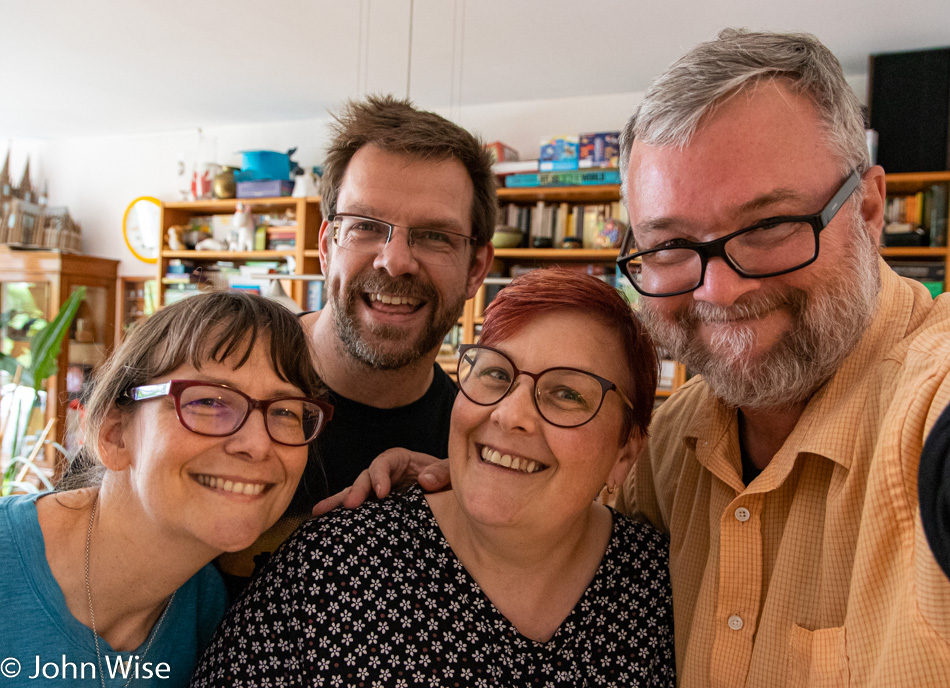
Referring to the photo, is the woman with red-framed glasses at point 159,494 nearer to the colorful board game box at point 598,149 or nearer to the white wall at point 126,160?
the colorful board game box at point 598,149

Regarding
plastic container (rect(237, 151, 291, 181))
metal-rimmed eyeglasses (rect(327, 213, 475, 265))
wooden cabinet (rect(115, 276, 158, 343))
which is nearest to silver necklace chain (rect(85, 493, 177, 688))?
metal-rimmed eyeglasses (rect(327, 213, 475, 265))

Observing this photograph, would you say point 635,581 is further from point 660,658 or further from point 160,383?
point 160,383

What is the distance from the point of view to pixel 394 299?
6.25 feet

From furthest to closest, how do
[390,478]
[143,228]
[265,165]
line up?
[143,228], [265,165], [390,478]

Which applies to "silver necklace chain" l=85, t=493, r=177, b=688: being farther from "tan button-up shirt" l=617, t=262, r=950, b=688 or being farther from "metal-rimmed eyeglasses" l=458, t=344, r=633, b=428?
"tan button-up shirt" l=617, t=262, r=950, b=688

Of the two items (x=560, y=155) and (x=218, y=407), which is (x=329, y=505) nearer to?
(x=218, y=407)

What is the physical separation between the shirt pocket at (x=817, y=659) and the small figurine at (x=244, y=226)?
19.8ft

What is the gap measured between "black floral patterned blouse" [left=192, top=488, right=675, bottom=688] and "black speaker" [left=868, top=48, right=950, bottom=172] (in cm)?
432

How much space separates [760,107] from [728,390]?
477 millimetres

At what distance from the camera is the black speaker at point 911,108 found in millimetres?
4387

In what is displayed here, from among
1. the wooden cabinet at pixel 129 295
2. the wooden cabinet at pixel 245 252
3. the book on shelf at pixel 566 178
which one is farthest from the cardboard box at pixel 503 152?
the wooden cabinet at pixel 129 295

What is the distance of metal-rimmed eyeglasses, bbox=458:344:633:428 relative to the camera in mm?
1224

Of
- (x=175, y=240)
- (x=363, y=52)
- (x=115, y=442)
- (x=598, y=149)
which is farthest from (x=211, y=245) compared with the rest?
(x=115, y=442)

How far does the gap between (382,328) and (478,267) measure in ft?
1.38
